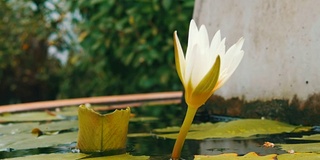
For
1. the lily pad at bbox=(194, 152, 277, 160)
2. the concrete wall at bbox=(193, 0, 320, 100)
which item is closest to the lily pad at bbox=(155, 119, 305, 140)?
the concrete wall at bbox=(193, 0, 320, 100)

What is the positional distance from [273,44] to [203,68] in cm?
61

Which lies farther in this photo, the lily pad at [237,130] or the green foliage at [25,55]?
the green foliage at [25,55]

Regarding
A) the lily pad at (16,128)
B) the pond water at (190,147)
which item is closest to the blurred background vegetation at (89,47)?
the lily pad at (16,128)

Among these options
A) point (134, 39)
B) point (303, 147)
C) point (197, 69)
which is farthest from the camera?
point (134, 39)

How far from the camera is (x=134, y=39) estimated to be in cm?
321

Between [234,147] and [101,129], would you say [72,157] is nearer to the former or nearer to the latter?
[101,129]

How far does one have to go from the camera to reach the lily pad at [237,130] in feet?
3.49

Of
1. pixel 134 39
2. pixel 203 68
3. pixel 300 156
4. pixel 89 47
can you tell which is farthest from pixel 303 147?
pixel 89 47

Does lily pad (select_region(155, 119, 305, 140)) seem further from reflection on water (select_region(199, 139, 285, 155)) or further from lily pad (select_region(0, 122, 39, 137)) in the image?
lily pad (select_region(0, 122, 39, 137))

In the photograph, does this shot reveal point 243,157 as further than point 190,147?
No

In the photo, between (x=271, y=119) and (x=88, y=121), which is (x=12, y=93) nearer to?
(x=271, y=119)

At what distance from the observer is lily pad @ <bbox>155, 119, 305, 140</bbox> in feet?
3.49

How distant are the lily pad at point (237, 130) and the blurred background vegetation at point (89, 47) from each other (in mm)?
1778

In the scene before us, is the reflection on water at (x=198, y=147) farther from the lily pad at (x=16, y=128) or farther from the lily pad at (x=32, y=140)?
the lily pad at (x=16, y=128)
